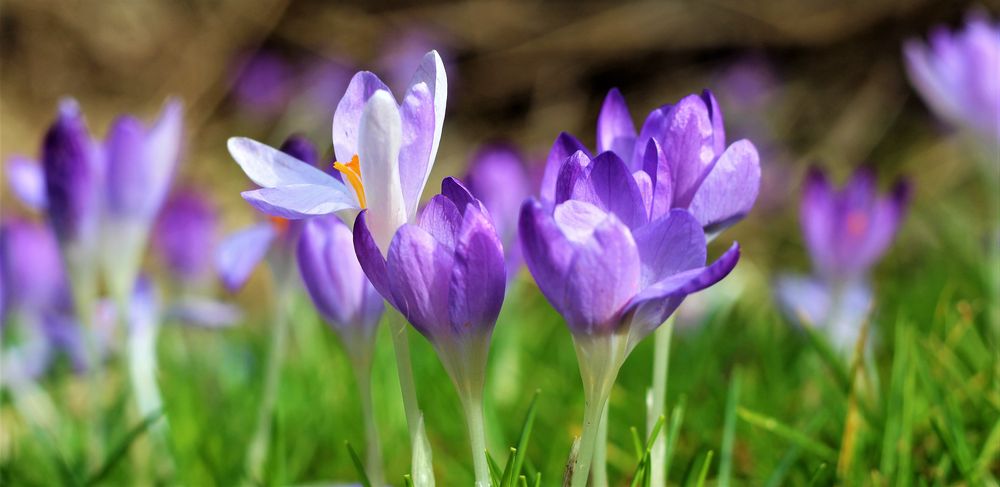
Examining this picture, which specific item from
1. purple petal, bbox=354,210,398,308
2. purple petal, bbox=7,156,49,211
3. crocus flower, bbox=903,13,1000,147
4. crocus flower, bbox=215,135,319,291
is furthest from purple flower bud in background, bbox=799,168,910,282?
purple petal, bbox=7,156,49,211

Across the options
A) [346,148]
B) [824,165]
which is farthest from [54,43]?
[346,148]

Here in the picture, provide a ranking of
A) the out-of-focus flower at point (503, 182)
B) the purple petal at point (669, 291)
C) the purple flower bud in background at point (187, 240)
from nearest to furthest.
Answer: the purple petal at point (669, 291) → the out-of-focus flower at point (503, 182) → the purple flower bud in background at point (187, 240)

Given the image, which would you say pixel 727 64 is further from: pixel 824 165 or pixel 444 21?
pixel 444 21

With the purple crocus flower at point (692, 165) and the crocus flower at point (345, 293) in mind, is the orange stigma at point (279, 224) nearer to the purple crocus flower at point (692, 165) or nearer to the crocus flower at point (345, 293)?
the crocus flower at point (345, 293)

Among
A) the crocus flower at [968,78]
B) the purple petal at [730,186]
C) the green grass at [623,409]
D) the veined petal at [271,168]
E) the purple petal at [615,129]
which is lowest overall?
the green grass at [623,409]

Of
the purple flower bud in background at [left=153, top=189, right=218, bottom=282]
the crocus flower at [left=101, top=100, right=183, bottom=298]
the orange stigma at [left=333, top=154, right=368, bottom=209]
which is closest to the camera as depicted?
the orange stigma at [left=333, top=154, right=368, bottom=209]

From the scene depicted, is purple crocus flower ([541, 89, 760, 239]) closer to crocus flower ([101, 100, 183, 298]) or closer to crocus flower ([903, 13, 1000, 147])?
crocus flower ([101, 100, 183, 298])

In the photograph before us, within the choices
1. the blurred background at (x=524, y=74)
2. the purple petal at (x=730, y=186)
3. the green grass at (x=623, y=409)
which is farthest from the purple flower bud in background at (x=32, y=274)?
the purple petal at (x=730, y=186)

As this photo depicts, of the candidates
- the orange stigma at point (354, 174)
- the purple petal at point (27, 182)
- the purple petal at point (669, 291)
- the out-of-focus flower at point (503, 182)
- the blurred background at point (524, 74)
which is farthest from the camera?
the blurred background at point (524, 74)
